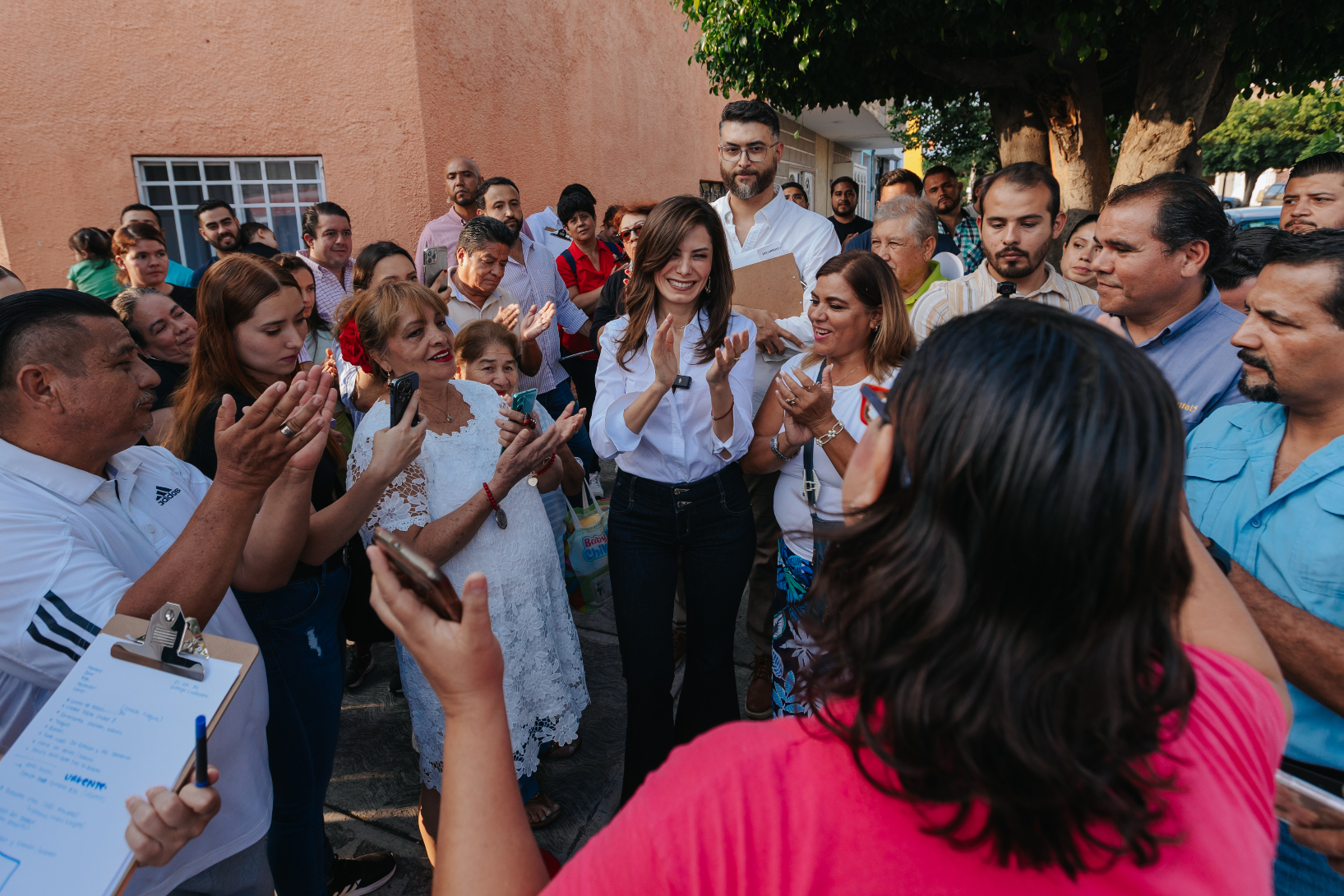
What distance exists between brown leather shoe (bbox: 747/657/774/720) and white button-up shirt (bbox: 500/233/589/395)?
7.22ft

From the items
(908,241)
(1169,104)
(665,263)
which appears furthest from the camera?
(1169,104)

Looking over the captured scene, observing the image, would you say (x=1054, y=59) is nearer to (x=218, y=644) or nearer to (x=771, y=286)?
(x=771, y=286)

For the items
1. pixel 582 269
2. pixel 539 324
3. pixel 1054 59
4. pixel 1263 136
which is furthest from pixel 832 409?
pixel 1263 136

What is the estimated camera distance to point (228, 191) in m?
7.09

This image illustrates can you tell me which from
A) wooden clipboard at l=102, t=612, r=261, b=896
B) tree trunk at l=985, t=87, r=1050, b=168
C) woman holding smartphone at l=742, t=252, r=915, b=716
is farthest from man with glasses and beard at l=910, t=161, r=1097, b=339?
tree trunk at l=985, t=87, r=1050, b=168

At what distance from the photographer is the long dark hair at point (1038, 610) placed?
0.69 metres

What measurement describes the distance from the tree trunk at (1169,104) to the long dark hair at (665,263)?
5.41 metres

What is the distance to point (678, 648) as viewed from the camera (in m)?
3.58

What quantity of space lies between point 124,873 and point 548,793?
201 centimetres

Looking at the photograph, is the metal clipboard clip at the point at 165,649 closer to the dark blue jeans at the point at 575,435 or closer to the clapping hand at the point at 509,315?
the clapping hand at the point at 509,315

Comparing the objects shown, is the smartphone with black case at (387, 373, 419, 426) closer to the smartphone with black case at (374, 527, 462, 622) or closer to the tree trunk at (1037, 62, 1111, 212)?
the smartphone with black case at (374, 527, 462, 622)

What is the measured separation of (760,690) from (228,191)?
719 cm

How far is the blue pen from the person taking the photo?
43.0 inches

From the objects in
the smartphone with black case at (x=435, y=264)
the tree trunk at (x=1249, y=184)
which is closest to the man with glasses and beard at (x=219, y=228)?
the smartphone with black case at (x=435, y=264)
